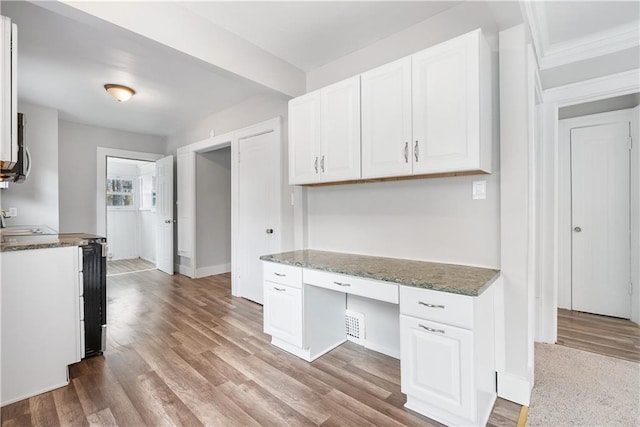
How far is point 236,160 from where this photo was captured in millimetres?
3926

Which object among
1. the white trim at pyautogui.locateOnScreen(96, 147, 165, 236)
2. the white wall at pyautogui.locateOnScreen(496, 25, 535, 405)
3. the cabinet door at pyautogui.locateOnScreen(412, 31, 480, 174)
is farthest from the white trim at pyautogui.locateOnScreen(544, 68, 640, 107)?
the white trim at pyautogui.locateOnScreen(96, 147, 165, 236)

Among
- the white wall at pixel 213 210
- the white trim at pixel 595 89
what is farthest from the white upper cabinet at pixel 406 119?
the white wall at pixel 213 210

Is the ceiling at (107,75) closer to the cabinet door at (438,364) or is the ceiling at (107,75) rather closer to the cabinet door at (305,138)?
the cabinet door at (305,138)

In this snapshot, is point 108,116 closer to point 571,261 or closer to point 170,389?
point 170,389

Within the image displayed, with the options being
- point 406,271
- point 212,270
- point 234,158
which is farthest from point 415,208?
point 212,270

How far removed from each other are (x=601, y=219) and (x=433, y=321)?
2933 mm

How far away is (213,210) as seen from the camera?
516 centimetres

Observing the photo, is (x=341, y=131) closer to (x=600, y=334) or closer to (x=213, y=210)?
(x=600, y=334)

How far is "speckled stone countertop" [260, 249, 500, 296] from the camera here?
1.56 meters

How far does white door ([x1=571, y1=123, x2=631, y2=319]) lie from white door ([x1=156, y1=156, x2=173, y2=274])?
19.0 feet

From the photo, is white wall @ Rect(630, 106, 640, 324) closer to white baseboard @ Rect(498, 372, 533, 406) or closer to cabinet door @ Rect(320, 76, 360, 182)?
white baseboard @ Rect(498, 372, 533, 406)

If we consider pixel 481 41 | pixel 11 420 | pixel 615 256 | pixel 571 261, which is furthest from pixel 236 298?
pixel 615 256

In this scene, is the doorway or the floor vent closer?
the floor vent

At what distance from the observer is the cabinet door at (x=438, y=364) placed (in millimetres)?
1476
